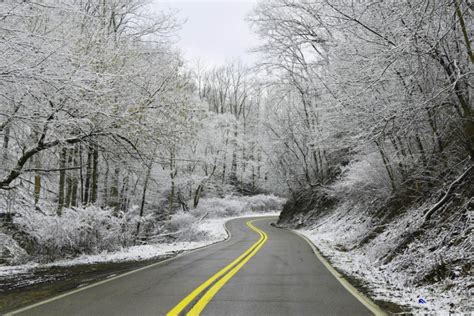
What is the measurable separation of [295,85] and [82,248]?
16196 millimetres

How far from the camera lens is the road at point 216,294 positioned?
5.22 metres

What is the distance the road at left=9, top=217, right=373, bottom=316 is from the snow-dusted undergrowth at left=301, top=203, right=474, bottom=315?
31.5 inches

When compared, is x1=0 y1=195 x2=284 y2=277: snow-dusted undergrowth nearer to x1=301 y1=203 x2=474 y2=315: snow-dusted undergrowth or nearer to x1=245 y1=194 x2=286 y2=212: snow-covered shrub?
x1=301 y1=203 x2=474 y2=315: snow-dusted undergrowth

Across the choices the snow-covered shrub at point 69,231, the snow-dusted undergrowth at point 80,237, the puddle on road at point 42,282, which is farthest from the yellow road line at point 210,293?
the snow-covered shrub at point 69,231

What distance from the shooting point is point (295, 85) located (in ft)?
79.0

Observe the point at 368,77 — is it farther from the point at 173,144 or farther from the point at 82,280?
the point at 82,280

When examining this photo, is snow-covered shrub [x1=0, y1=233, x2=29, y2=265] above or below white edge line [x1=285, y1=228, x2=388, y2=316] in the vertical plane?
above

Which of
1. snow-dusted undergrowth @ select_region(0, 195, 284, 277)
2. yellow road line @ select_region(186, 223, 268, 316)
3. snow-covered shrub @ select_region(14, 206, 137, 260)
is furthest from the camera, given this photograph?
snow-covered shrub @ select_region(14, 206, 137, 260)

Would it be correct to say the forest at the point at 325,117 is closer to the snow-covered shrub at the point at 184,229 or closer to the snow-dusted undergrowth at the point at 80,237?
the snow-dusted undergrowth at the point at 80,237

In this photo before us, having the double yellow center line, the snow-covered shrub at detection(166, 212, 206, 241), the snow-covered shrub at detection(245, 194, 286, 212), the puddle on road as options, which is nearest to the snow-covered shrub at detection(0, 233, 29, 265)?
the puddle on road

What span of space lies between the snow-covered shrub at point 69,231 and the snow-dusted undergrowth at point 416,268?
8046 millimetres

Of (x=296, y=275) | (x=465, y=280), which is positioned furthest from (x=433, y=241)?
(x=296, y=275)

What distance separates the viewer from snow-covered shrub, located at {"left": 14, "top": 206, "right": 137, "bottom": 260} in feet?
41.0

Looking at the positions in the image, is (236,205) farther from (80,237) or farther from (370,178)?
(80,237)
